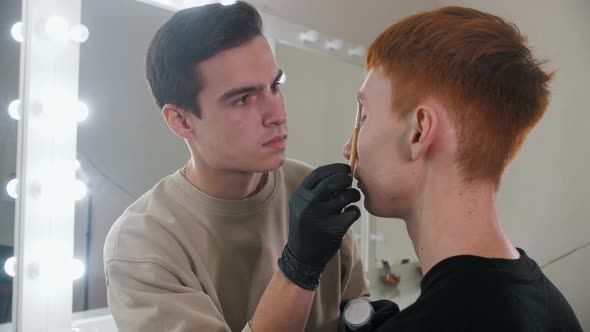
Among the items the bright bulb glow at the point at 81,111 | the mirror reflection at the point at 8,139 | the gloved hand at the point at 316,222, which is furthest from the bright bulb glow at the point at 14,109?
the gloved hand at the point at 316,222

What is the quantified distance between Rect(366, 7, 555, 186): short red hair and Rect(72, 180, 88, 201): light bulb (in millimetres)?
782

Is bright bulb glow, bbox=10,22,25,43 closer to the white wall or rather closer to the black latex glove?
the white wall

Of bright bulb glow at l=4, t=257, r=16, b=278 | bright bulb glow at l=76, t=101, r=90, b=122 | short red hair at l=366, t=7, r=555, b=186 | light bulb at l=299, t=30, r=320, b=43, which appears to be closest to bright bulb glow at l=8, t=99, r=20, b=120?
bright bulb glow at l=76, t=101, r=90, b=122

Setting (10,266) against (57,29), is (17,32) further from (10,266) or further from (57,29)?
(10,266)

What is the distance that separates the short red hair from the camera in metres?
0.67

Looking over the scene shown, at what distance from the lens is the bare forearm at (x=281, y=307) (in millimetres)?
760

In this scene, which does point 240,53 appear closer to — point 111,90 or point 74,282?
point 111,90

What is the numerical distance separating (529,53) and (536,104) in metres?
0.08

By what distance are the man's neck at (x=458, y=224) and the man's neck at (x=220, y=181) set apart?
1.25 feet

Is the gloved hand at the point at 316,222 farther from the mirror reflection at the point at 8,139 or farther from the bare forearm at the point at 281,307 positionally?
the mirror reflection at the point at 8,139

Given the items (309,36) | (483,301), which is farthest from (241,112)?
(309,36)

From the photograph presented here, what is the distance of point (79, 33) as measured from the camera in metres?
1.11

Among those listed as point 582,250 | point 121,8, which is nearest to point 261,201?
point 121,8

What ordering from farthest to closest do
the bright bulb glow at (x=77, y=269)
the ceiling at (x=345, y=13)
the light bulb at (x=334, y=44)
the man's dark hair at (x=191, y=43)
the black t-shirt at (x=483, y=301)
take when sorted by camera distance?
the light bulb at (x=334, y=44) < the ceiling at (x=345, y=13) < the bright bulb glow at (x=77, y=269) < the man's dark hair at (x=191, y=43) < the black t-shirt at (x=483, y=301)
